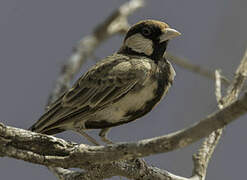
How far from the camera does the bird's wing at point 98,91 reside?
499 cm

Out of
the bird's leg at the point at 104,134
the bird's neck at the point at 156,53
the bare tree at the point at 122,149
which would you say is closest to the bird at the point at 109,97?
the bird's leg at the point at 104,134

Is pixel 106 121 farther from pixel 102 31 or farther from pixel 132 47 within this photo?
pixel 102 31

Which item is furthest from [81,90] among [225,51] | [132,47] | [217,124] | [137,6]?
[137,6]

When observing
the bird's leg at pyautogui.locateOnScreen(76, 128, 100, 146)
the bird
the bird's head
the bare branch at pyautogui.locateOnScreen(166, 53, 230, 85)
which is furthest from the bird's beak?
the bare branch at pyautogui.locateOnScreen(166, 53, 230, 85)

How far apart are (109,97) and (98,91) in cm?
17

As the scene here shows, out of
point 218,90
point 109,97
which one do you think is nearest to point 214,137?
point 218,90

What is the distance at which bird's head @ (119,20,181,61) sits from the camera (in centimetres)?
565

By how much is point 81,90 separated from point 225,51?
6.31 feet

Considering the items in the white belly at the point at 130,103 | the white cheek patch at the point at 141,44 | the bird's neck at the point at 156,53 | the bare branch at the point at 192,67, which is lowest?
the bare branch at the point at 192,67

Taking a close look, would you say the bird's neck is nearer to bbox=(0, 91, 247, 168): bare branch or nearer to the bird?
the bird

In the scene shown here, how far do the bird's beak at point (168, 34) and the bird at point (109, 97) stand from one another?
1.17ft

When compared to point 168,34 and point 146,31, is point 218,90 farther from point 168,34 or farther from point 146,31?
point 146,31

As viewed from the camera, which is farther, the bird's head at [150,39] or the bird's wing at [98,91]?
the bird's head at [150,39]

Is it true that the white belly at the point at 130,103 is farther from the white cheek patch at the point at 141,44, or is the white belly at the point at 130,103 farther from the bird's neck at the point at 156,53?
the white cheek patch at the point at 141,44
